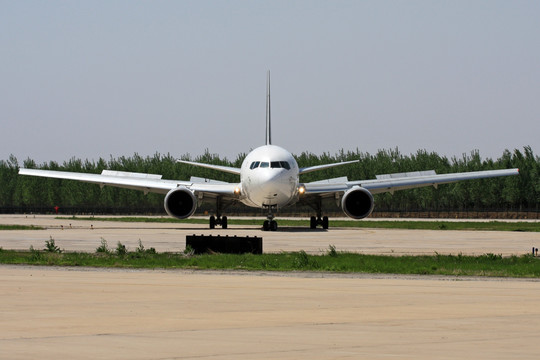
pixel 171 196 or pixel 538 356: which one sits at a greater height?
pixel 171 196

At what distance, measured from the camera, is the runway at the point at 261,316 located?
8812 mm

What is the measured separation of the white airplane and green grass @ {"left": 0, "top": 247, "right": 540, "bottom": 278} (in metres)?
20.3

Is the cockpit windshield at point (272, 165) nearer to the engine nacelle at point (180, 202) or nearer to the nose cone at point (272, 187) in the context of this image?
the nose cone at point (272, 187)

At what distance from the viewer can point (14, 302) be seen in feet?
42.6

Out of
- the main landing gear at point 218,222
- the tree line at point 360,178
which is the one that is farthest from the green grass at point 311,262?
the tree line at point 360,178

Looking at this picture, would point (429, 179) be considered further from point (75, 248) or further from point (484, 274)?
point (484, 274)

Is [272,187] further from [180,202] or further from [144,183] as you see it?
[144,183]

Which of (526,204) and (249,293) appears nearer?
(249,293)

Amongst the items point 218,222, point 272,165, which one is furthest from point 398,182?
point 218,222

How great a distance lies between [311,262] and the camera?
21641 mm

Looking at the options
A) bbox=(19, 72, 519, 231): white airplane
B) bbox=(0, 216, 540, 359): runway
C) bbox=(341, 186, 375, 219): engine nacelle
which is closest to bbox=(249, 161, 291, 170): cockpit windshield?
bbox=(19, 72, 519, 231): white airplane

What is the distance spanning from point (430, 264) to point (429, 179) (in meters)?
28.4

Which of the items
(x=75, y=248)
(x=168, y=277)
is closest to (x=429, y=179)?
(x=75, y=248)

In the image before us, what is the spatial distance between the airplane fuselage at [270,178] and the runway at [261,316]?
24.8 metres
